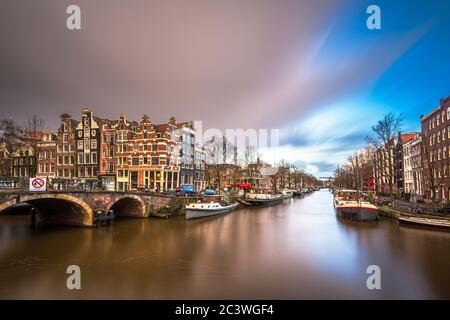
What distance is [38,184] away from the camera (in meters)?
20.7

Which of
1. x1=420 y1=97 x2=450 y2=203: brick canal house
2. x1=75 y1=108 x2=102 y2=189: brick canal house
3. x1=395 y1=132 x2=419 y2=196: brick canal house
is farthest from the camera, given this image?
x1=395 y1=132 x2=419 y2=196: brick canal house

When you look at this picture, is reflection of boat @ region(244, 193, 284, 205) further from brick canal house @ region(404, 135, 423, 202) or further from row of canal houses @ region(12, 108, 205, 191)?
brick canal house @ region(404, 135, 423, 202)

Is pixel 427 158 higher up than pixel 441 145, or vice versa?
pixel 441 145

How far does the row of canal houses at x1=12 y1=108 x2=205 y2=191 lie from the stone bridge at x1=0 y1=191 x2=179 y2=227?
11.8 metres

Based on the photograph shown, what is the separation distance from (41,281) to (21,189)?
35.8ft

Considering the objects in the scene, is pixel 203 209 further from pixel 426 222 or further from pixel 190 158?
pixel 426 222

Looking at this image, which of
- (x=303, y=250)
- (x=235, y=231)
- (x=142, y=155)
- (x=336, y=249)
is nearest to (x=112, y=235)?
(x=235, y=231)

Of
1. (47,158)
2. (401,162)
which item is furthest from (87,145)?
(401,162)

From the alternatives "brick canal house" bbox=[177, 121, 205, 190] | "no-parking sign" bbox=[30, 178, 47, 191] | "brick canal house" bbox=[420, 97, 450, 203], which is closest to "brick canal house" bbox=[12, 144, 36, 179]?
"brick canal house" bbox=[177, 121, 205, 190]

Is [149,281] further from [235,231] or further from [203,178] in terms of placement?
[203,178]

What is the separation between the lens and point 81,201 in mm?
24297

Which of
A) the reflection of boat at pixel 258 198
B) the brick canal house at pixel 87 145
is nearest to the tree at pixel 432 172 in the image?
the reflection of boat at pixel 258 198

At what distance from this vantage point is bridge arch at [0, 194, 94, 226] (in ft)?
78.2

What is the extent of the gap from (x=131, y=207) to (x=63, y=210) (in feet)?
28.4
